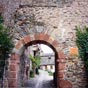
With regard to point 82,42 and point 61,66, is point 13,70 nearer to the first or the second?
point 61,66

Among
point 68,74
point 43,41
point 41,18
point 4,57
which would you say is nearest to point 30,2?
point 41,18

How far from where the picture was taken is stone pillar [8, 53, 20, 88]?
1066 cm

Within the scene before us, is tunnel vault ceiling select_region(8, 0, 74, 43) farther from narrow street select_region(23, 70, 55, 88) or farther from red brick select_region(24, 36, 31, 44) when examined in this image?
narrow street select_region(23, 70, 55, 88)

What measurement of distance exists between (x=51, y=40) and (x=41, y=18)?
1.01 metres

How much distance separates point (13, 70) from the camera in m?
10.8

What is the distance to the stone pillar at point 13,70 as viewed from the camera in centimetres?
1066

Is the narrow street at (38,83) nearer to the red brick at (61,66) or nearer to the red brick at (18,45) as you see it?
the red brick at (61,66)

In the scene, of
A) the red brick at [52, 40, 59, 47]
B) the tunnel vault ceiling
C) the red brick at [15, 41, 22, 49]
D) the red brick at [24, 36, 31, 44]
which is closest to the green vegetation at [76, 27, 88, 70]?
the red brick at [52, 40, 59, 47]

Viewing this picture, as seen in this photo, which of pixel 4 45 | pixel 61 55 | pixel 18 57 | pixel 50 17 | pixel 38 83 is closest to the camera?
pixel 4 45

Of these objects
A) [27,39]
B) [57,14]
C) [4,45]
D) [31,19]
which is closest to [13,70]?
[4,45]

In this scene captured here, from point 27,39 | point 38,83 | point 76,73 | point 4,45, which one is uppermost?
point 27,39

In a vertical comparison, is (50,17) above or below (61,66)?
above

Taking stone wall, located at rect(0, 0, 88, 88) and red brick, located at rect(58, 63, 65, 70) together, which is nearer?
red brick, located at rect(58, 63, 65, 70)

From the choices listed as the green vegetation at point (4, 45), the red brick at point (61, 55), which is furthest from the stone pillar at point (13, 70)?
the red brick at point (61, 55)
